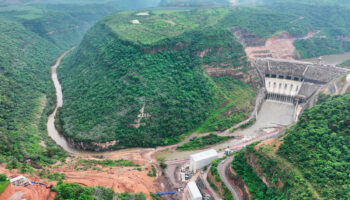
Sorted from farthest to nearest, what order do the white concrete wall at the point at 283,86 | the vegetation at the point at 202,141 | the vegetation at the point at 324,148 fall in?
the white concrete wall at the point at 283,86, the vegetation at the point at 202,141, the vegetation at the point at 324,148

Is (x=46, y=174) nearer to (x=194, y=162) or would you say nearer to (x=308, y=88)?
(x=194, y=162)

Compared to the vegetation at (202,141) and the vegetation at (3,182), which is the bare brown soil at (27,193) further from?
the vegetation at (202,141)

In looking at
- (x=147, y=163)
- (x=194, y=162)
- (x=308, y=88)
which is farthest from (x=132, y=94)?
(x=308, y=88)

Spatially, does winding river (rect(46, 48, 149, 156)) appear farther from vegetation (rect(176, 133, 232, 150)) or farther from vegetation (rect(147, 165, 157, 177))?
vegetation (rect(176, 133, 232, 150))

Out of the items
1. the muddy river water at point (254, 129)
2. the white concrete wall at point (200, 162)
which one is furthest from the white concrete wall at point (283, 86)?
the white concrete wall at point (200, 162)

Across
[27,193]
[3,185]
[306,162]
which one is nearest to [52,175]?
[27,193]

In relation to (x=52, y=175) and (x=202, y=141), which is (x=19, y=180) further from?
(x=202, y=141)
